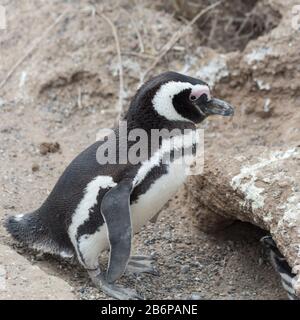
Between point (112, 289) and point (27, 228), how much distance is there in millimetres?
458

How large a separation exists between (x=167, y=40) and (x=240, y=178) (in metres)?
1.64

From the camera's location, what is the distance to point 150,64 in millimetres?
4785

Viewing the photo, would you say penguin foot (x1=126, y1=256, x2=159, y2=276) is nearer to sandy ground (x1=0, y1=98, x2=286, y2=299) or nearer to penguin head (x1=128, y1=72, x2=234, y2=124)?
sandy ground (x1=0, y1=98, x2=286, y2=299)

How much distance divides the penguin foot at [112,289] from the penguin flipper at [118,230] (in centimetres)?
15

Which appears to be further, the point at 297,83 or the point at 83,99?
the point at 83,99

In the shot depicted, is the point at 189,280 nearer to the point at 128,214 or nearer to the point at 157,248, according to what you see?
the point at 157,248

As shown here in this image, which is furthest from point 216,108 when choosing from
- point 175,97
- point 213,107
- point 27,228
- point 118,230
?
point 27,228

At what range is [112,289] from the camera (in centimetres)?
330

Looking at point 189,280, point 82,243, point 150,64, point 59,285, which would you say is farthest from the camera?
point 150,64

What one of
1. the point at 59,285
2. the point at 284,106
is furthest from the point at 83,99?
the point at 59,285

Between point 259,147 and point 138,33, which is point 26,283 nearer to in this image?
point 259,147

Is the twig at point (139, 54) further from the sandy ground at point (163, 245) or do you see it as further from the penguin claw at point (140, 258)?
the penguin claw at point (140, 258)

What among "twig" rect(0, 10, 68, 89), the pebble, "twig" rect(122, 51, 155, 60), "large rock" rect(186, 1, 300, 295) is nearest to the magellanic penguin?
"large rock" rect(186, 1, 300, 295)

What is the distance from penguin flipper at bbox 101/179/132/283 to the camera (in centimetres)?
310
